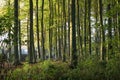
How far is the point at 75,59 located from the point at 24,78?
460cm

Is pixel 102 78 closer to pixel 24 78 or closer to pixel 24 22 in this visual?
pixel 24 78

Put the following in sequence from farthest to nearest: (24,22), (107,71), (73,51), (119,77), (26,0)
Result: 1. (24,22)
2. (26,0)
3. (73,51)
4. (107,71)
5. (119,77)

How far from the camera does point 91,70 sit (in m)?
14.4

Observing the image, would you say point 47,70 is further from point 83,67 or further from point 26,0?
point 26,0

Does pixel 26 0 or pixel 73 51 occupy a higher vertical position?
pixel 26 0

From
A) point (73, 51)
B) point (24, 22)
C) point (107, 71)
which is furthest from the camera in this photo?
point (24, 22)

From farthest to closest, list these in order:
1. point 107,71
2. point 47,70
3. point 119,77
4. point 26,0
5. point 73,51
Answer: point 26,0
point 73,51
point 47,70
point 107,71
point 119,77

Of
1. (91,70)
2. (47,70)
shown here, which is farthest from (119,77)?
(47,70)

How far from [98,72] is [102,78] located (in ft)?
3.18

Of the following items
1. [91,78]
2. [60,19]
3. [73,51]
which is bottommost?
[91,78]

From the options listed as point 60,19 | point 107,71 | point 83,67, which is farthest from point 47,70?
point 60,19

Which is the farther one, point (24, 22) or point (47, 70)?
point (24, 22)

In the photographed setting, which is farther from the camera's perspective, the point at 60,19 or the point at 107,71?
the point at 60,19

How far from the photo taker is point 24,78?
13.1 metres
